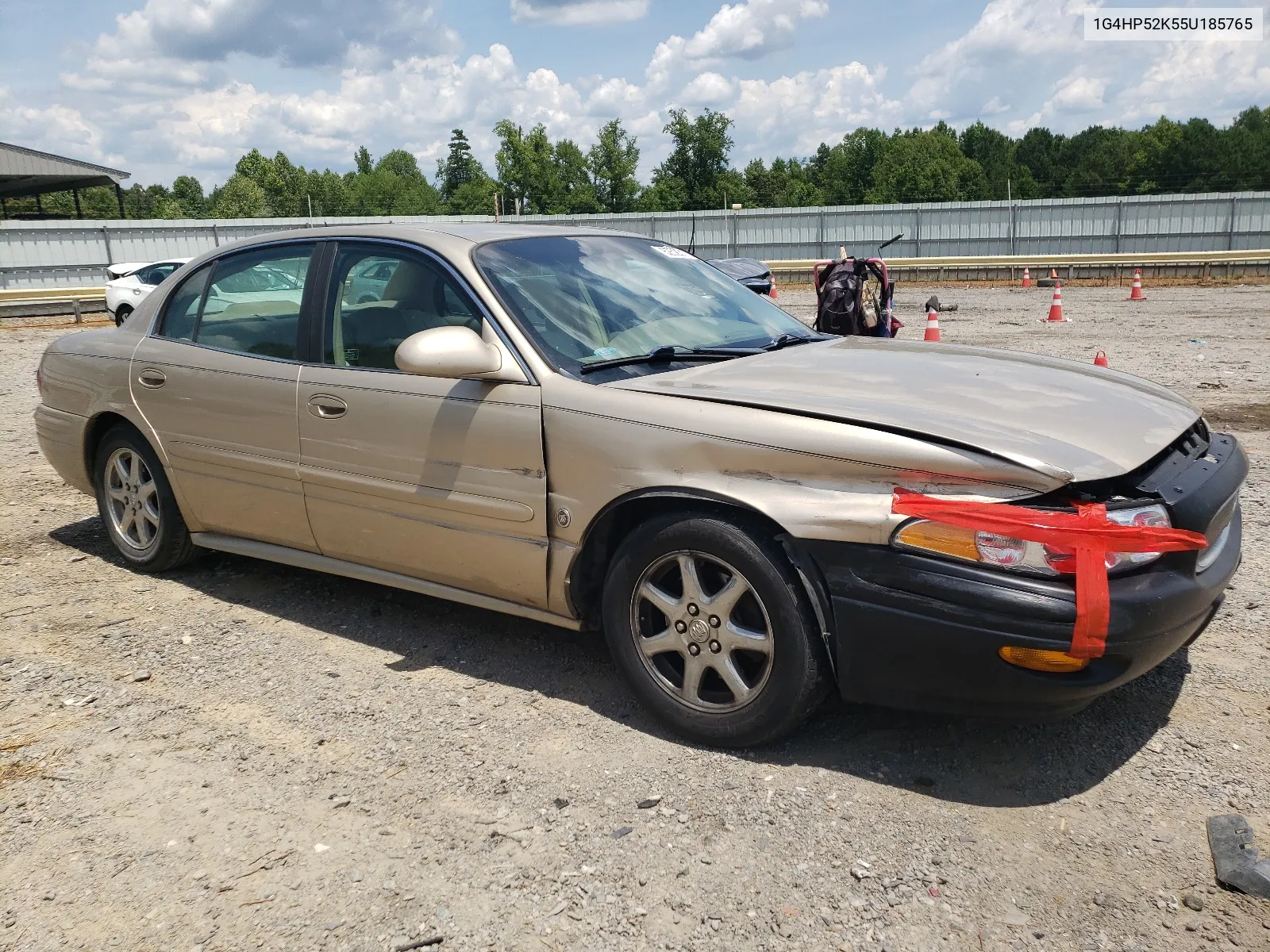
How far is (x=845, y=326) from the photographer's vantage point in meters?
9.27

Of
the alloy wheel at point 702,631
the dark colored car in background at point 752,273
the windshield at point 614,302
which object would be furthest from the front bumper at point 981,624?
the dark colored car in background at point 752,273

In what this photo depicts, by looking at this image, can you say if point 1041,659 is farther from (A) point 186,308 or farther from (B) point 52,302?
(B) point 52,302

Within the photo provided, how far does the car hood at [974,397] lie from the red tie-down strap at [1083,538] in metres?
0.12

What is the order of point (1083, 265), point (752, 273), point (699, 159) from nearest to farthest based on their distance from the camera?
point (752, 273) < point (1083, 265) < point (699, 159)

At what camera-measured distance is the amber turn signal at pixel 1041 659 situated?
8.99ft

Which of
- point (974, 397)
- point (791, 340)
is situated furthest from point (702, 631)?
point (791, 340)

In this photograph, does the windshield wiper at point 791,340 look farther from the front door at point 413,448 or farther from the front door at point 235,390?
the front door at point 235,390

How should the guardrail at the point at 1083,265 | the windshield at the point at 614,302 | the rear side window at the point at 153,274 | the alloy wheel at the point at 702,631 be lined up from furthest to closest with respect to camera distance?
the guardrail at the point at 1083,265 < the rear side window at the point at 153,274 < the windshield at the point at 614,302 < the alloy wheel at the point at 702,631

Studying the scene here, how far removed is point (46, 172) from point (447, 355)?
4124 centimetres

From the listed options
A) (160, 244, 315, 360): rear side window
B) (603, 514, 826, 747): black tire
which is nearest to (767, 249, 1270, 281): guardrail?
(160, 244, 315, 360): rear side window

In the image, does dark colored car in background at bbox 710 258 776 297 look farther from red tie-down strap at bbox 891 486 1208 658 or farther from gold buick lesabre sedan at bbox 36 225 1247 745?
red tie-down strap at bbox 891 486 1208 658

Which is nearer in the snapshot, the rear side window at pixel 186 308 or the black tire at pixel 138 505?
the rear side window at pixel 186 308

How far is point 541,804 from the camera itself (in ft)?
10.2

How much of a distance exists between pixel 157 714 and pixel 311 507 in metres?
0.99
